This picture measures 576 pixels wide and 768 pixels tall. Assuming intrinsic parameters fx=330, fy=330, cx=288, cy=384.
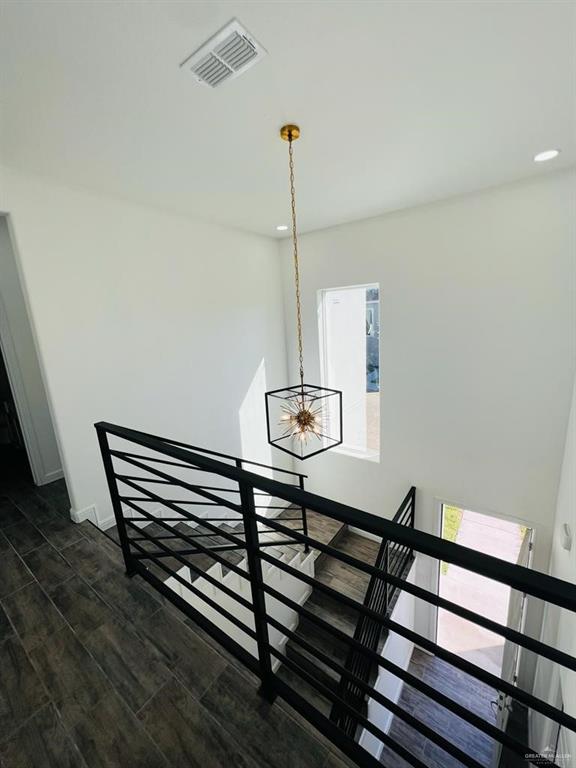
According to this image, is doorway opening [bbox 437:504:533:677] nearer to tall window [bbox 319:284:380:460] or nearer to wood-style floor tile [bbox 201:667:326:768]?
tall window [bbox 319:284:380:460]

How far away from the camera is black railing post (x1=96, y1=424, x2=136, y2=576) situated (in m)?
1.92

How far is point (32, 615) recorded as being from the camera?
6.12ft

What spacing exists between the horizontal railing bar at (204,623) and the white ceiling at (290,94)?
2.60 metres

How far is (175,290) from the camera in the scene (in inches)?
140

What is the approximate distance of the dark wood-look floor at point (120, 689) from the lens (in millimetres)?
1243

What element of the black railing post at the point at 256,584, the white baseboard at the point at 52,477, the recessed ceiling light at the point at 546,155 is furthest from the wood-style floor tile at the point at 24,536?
the recessed ceiling light at the point at 546,155

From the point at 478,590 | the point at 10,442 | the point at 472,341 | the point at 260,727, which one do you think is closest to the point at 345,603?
the point at 260,727

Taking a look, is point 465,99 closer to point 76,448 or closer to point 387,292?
point 387,292

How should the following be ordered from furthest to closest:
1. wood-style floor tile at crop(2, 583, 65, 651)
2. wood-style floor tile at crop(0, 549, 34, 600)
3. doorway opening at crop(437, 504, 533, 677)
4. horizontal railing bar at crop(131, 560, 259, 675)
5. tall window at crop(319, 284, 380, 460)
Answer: tall window at crop(319, 284, 380, 460) → doorway opening at crop(437, 504, 533, 677) → wood-style floor tile at crop(0, 549, 34, 600) → wood-style floor tile at crop(2, 583, 65, 651) → horizontal railing bar at crop(131, 560, 259, 675)

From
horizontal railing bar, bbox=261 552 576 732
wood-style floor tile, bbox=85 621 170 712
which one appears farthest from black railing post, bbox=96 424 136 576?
horizontal railing bar, bbox=261 552 576 732

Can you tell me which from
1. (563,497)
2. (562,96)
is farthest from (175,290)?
(563,497)

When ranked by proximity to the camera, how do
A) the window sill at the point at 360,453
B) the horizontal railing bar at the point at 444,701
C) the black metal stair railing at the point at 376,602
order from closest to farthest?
the horizontal railing bar at the point at 444,701
the black metal stair railing at the point at 376,602
the window sill at the point at 360,453

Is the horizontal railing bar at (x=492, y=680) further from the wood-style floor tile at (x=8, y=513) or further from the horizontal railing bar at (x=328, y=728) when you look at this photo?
the wood-style floor tile at (x=8, y=513)

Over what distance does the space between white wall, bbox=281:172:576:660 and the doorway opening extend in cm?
31
